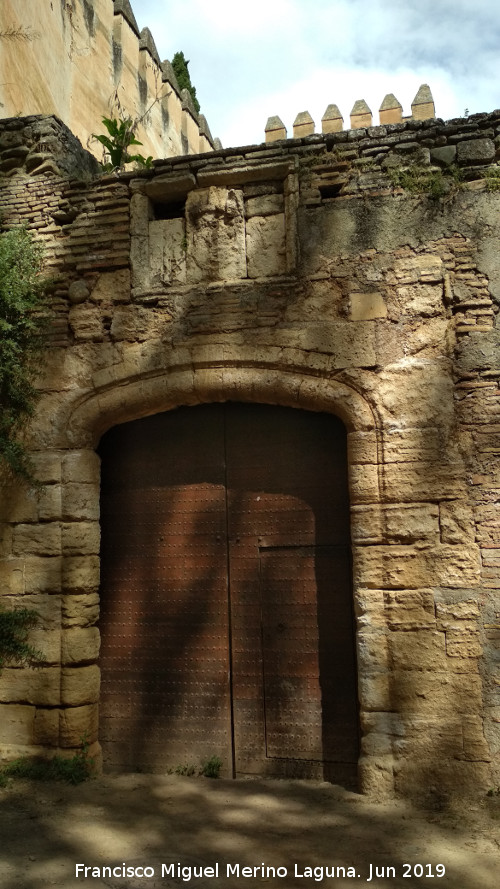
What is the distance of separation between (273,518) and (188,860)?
6.52ft

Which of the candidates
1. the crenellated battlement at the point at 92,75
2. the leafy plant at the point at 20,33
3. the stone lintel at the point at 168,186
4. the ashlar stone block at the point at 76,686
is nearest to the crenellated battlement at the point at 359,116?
the crenellated battlement at the point at 92,75

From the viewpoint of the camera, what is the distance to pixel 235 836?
138 inches

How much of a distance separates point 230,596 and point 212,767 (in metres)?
1.03

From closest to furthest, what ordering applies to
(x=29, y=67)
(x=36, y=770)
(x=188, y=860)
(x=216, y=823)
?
(x=188, y=860), (x=216, y=823), (x=36, y=770), (x=29, y=67)

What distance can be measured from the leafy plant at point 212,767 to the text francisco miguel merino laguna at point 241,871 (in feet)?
4.01

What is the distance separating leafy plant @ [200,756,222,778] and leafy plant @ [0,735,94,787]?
2.32 ft

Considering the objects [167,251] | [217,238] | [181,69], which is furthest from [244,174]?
[181,69]

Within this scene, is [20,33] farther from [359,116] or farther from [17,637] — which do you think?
[17,637]

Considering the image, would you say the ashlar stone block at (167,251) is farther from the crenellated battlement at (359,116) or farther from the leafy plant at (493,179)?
the crenellated battlement at (359,116)

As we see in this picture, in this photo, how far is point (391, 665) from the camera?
13.3 feet

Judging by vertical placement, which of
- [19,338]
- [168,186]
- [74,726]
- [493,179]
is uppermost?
[168,186]

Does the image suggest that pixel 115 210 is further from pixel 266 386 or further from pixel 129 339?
pixel 266 386

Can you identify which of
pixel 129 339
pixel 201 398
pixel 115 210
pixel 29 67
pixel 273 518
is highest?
pixel 29 67

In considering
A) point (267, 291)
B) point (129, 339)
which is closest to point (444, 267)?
point (267, 291)
